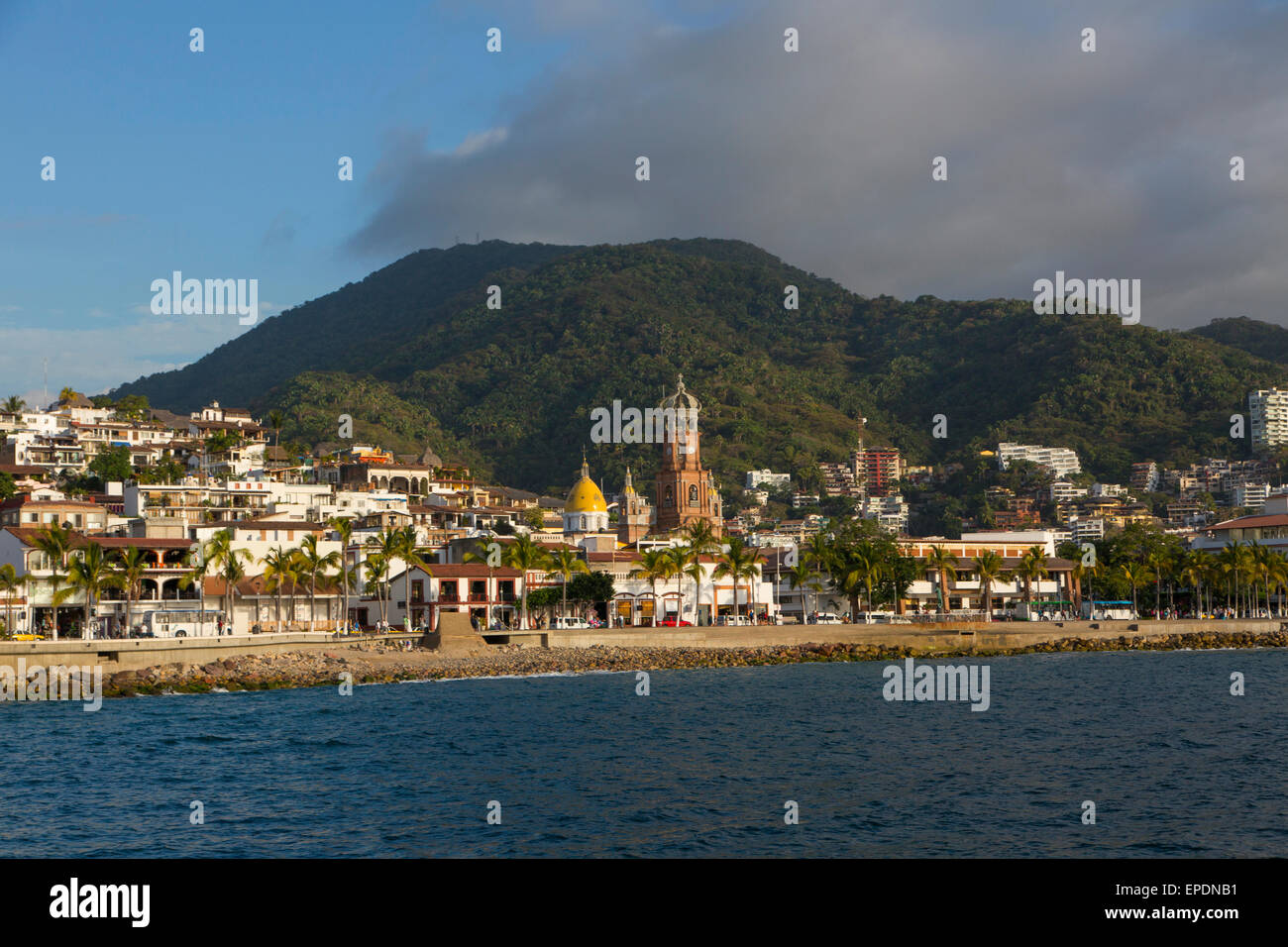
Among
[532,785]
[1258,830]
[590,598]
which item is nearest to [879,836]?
[1258,830]

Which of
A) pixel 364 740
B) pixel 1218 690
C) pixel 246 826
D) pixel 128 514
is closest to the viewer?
pixel 246 826

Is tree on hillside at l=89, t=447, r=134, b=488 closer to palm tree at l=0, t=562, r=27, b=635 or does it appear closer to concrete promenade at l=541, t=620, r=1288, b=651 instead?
palm tree at l=0, t=562, r=27, b=635

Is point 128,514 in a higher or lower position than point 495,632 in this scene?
higher

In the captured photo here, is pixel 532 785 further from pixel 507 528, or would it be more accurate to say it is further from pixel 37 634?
pixel 507 528

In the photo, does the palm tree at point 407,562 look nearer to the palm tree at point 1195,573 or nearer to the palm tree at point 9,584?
the palm tree at point 9,584

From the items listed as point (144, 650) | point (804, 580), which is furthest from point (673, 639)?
point (144, 650)

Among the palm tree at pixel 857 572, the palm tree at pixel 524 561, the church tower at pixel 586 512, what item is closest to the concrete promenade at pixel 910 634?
the palm tree at pixel 524 561

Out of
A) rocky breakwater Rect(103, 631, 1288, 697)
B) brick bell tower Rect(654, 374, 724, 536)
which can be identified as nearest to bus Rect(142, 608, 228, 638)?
rocky breakwater Rect(103, 631, 1288, 697)

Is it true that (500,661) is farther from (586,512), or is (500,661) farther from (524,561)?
(586,512)

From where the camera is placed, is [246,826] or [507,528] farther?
[507,528]
